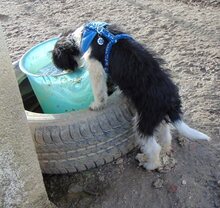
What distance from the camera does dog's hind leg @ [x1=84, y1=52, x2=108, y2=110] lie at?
309cm

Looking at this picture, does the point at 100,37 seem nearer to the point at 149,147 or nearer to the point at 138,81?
the point at 138,81

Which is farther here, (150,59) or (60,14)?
(60,14)

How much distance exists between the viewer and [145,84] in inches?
113

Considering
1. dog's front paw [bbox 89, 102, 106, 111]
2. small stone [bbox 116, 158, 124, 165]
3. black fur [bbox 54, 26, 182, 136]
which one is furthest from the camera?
small stone [bbox 116, 158, 124, 165]

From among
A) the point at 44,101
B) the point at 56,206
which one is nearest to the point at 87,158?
the point at 56,206

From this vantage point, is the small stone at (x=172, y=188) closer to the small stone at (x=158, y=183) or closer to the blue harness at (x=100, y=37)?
the small stone at (x=158, y=183)

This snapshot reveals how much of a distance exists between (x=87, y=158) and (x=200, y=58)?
181 centimetres

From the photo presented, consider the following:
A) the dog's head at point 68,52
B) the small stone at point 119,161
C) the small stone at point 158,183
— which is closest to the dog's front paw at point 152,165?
the small stone at point 158,183

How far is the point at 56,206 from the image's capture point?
9.77 feet

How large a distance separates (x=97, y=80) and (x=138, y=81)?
37cm

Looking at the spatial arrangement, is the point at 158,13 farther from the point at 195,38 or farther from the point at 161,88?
the point at 161,88

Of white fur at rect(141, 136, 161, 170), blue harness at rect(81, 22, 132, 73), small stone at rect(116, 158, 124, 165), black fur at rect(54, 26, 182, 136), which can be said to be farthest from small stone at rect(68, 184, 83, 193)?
blue harness at rect(81, 22, 132, 73)

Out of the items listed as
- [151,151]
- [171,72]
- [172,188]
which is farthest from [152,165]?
[171,72]

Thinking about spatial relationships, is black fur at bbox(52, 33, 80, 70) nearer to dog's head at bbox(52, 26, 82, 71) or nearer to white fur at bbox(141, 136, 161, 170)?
dog's head at bbox(52, 26, 82, 71)
